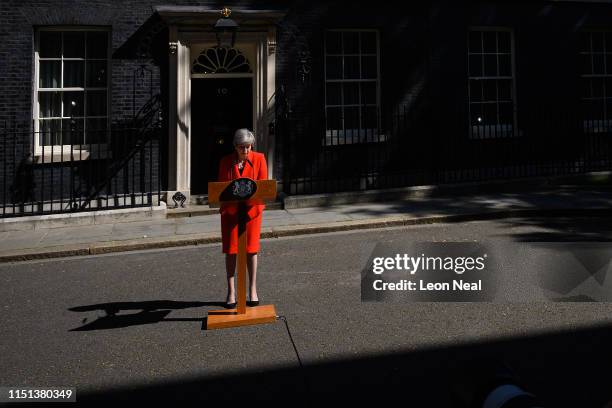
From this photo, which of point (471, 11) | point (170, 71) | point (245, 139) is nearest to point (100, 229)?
point (170, 71)

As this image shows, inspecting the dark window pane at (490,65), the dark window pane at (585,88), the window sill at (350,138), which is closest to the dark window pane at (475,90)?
the dark window pane at (490,65)

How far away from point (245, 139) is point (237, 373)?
7.30 ft

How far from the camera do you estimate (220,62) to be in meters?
12.5

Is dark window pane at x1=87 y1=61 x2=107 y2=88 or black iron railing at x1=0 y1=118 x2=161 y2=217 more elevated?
dark window pane at x1=87 y1=61 x2=107 y2=88

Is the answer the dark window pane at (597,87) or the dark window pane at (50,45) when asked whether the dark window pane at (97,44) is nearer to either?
the dark window pane at (50,45)

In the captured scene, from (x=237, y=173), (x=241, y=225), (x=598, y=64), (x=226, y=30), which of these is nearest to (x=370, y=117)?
Result: (x=226, y=30)

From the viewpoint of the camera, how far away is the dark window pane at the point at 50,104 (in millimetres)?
11867

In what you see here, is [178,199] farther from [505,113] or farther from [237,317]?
[505,113]

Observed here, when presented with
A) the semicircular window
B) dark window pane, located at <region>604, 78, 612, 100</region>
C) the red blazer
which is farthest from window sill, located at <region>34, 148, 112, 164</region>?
dark window pane, located at <region>604, 78, 612, 100</region>

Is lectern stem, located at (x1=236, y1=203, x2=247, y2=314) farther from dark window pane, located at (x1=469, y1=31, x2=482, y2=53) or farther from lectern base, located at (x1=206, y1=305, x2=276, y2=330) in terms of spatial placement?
dark window pane, located at (x1=469, y1=31, x2=482, y2=53)

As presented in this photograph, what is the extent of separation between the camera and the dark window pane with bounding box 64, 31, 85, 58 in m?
12.0

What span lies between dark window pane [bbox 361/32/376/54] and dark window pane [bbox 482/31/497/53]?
312 centimetres

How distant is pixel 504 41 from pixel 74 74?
1060 cm

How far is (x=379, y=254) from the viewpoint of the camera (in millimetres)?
7855
